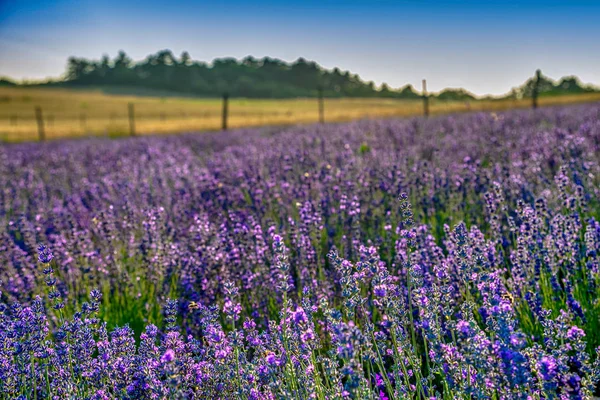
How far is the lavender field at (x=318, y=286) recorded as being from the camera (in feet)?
5.98

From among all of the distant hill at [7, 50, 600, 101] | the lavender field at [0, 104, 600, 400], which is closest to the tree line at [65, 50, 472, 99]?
the distant hill at [7, 50, 600, 101]

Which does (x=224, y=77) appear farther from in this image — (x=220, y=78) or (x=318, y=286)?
(x=318, y=286)

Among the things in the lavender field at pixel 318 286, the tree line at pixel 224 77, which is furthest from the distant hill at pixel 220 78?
the lavender field at pixel 318 286

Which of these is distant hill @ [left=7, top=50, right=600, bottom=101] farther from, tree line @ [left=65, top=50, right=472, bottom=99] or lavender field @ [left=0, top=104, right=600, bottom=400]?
lavender field @ [left=0, top=104, right=600, bottom=400]

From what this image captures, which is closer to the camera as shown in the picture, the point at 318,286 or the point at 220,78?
the point at 318,286

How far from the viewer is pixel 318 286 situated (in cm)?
306

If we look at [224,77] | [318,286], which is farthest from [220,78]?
[318,286]

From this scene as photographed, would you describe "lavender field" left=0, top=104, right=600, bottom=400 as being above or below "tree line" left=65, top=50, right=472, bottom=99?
below

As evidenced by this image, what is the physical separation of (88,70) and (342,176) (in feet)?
420

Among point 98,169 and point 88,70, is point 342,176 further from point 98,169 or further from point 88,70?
point 88,70

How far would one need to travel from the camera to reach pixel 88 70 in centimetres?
11850

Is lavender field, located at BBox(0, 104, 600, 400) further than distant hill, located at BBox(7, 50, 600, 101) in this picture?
No

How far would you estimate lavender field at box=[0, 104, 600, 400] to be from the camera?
5.98 ft

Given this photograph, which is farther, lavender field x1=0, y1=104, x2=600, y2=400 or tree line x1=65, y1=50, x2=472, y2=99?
tree line x1=65, y1=50, x2=472, y2=99
